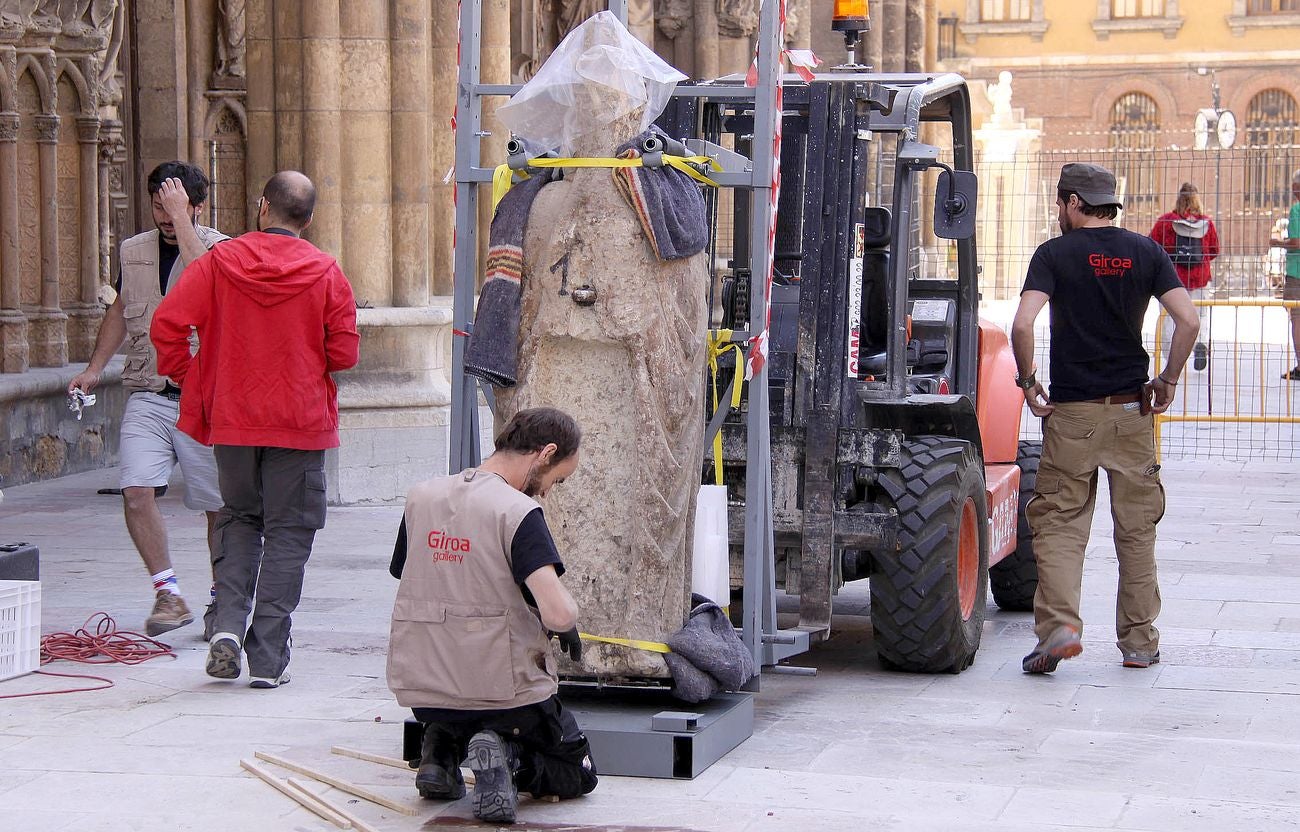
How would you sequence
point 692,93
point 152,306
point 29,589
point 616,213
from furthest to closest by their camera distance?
point 152,306
point 29,589
point 692,93
point 616,213

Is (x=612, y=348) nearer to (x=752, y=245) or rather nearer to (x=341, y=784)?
(x=752, y=245)

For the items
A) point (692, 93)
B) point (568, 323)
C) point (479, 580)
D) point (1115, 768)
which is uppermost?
point (692, 93)

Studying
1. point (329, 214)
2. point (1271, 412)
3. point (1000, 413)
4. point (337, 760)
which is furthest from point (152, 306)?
point (1271, 412)

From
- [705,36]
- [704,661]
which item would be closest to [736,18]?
[705,36]

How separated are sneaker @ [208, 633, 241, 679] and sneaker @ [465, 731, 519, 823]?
6.18 feet

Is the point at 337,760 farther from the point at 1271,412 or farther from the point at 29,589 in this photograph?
the point at 1271,412

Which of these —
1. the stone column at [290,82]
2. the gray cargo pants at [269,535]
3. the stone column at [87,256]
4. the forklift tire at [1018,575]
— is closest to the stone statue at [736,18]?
the stone column at [87,256]

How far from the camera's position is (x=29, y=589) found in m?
7.00

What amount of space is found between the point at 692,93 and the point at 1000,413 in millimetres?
3103

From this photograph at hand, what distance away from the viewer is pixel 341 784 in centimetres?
551

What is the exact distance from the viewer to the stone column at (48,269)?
13258 mm

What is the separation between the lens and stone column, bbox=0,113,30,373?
1269 centimetres

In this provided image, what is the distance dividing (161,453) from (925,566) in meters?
2.90

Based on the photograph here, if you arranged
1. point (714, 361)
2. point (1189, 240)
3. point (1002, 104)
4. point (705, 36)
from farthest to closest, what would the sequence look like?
point (1002, 104)
point (705, 36)
point (1189, 240)
point (714, 361)
